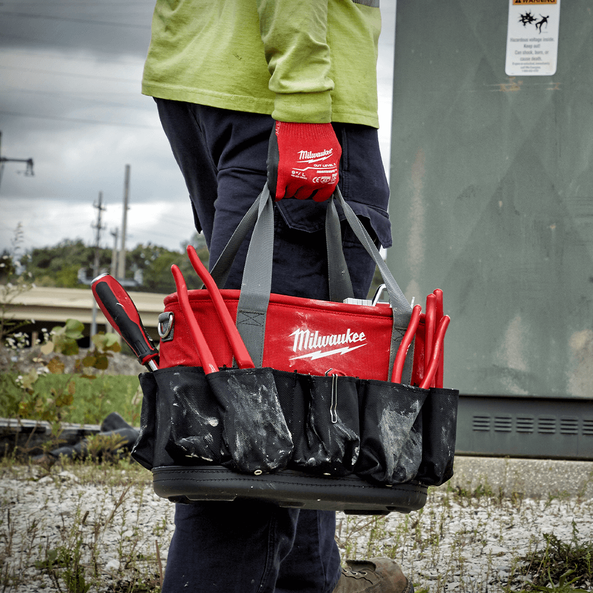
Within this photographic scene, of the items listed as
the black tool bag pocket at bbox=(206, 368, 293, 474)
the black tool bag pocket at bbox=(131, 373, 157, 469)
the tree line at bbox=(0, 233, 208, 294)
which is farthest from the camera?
the tree line at bbox=(0, 233, 208, 294)

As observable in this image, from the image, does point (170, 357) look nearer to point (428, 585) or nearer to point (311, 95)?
point (311, 95)

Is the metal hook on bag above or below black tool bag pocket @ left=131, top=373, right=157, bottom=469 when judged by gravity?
above

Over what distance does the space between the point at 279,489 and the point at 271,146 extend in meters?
0.63

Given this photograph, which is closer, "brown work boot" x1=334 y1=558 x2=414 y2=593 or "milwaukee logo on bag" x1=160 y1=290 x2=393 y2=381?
"milwaukee logo on bag" x1=160 y1=290 x2=393 y2=381

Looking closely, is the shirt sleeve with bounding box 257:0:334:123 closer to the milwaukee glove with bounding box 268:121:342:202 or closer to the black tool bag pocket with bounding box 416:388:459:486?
the milwaukee glove with bounding box 268:121:342:202

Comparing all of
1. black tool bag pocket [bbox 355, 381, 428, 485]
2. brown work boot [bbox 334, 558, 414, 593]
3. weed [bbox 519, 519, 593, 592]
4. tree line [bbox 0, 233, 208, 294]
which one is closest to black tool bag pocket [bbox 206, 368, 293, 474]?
black tool bag pocket [bbox 355, 381, 428, 485]

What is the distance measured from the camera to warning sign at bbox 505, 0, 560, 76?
3297mm

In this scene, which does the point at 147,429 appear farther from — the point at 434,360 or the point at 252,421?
the point at 434,360

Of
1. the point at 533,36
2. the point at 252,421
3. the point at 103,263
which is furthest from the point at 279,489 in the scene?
the point at 103,263

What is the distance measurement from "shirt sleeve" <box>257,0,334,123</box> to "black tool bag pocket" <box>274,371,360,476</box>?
49cm

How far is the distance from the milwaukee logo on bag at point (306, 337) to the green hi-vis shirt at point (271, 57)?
0.37 metres

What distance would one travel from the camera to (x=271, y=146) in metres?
1.19

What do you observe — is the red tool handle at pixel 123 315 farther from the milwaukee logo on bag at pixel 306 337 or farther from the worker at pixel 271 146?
the worker at pixel 271 146

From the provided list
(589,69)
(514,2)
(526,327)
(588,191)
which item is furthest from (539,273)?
(514,2)
